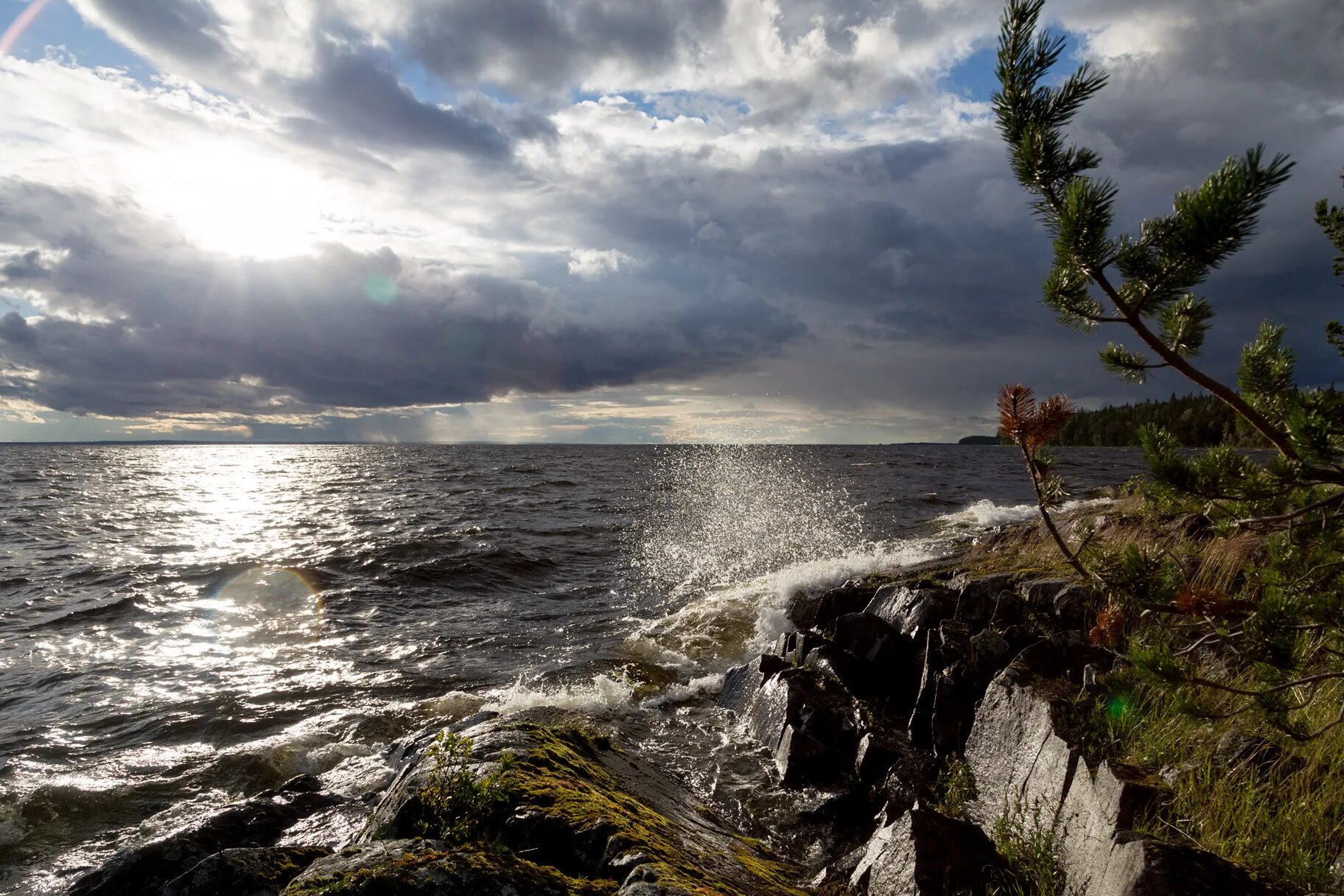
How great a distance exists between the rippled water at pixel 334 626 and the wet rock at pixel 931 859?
248 centimetres

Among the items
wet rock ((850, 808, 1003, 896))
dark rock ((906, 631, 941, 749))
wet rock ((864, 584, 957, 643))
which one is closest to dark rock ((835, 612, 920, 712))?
wet rock ((864, 584, 957, 643))

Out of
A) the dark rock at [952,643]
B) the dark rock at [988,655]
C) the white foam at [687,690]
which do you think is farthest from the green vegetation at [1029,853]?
the white foam at [687,690]

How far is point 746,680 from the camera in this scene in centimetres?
1059

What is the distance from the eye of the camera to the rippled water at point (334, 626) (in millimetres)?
9500

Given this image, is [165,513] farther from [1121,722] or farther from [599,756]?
[1121,722]

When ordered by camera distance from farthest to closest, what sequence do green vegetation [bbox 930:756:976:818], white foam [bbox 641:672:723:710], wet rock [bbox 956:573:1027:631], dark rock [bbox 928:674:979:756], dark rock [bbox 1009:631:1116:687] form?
1. white foam [bbox 641:672:723:710]
2. wet rock [bbox 956:573:1027:631]
3. dark rock [bbox 928:674:979:756]
4. dark rock [bbox 1009:631:1116:687]
5. green vegetation [bbox 930:756:976:818]

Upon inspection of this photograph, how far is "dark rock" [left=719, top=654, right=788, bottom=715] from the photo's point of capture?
33.1 feet

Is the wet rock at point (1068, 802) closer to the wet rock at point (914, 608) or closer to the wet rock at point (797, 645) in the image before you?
the wet rock at point (914, 608)

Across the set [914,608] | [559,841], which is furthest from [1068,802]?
[914,608]

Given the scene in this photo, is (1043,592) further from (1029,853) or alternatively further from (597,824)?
(597,824)

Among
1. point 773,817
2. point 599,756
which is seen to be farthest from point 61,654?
point 773,817

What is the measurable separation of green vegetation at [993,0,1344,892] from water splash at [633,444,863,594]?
14945mm

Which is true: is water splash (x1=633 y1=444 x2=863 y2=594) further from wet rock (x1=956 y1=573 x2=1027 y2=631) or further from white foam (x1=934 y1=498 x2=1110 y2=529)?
wet rock (x1=956 y1=573 x2=1027 y2=631)

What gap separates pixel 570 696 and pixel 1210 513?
9.98 m
